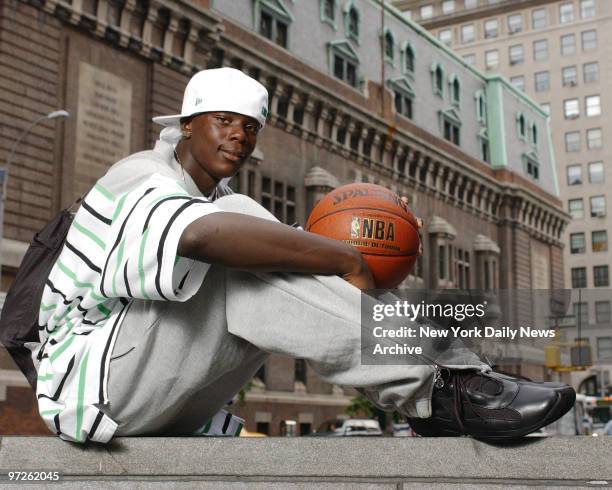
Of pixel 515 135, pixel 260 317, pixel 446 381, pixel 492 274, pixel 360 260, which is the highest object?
pixel 515 135

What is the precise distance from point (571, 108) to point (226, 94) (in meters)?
87.9

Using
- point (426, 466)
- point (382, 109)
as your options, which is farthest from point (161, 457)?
point (382, 109)

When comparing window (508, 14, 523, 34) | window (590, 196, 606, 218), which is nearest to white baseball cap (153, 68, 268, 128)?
window (590, 196, 606, 218)

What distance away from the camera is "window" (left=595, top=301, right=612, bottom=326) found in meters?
3.03

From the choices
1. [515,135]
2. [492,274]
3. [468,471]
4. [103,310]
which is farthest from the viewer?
[515,135]

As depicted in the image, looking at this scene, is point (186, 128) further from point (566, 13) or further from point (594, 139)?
point (566, 13)

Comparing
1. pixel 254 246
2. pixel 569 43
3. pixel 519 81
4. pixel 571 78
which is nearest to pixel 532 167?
pixel 571 78

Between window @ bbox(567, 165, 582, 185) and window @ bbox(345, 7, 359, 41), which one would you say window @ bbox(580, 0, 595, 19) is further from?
window @ bbox(345, 7, 359, 41)

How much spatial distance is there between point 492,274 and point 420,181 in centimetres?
842

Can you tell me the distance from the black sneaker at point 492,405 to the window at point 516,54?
8981 centimetres

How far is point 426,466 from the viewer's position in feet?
10.0

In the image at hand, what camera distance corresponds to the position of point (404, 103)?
51.4 m

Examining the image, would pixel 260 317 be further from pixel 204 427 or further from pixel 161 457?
pixel 204 427

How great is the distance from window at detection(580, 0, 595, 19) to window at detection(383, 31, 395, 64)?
4219 cm
